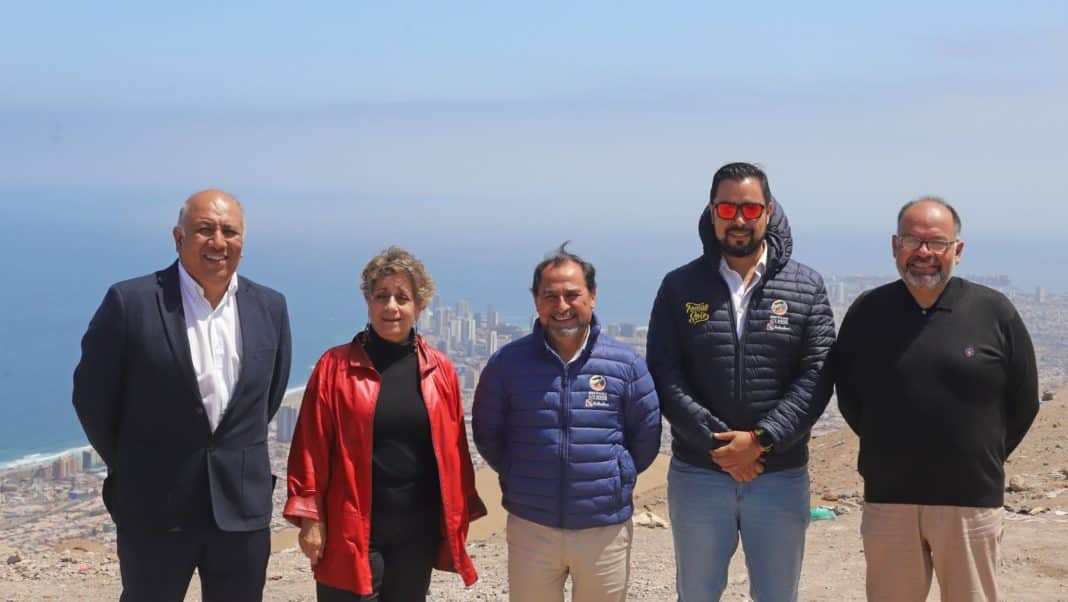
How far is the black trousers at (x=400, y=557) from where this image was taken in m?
4.58

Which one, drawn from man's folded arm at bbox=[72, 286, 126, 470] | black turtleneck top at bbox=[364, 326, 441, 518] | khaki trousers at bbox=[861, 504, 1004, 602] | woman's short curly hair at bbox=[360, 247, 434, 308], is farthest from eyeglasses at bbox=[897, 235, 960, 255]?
man's folded arm at bbox=[72, 286, 126, 470]

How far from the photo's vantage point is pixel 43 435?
221ft

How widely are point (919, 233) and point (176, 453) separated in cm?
363

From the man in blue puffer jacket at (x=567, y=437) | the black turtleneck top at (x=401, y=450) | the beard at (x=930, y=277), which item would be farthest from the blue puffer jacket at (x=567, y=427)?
the beard at (x=930, y=277)

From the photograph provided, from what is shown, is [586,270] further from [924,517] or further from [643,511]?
[643,511]

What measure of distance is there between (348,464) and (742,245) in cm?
219

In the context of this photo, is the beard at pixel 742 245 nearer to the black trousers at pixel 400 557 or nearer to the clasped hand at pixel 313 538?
the black trousers at pixel 400 557

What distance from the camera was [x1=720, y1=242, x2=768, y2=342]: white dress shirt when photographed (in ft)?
16.2

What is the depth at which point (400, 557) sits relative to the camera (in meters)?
4.64

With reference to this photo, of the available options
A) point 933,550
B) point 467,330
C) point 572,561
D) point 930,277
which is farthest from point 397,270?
point 467,330

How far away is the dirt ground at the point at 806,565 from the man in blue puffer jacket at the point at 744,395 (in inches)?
96.5

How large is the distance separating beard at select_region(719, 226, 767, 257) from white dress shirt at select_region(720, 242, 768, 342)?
0.38ft

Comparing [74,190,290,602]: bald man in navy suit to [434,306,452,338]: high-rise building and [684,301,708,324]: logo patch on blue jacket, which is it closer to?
[684,301,708,324]: logo patch on blue jacket

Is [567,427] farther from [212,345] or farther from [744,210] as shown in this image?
[212,345]
